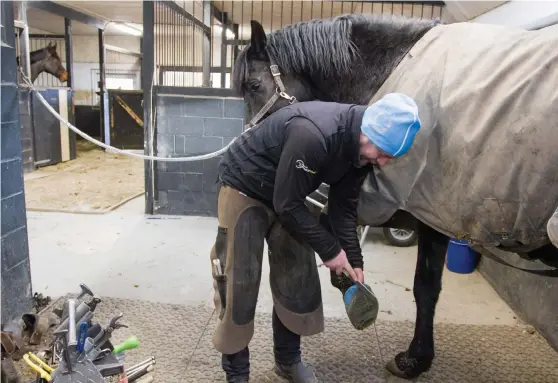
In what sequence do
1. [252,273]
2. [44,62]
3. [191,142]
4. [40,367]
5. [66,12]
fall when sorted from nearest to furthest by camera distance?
[40,367] → [252,273] → [191,142] → [66,12] → [44,62]

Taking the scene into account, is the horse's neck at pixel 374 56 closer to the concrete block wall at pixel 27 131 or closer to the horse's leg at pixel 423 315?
the horse's leg at pixel 423 315

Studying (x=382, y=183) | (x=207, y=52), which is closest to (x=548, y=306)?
(x=382, y=183)

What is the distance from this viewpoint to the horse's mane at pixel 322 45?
1723 millimetres

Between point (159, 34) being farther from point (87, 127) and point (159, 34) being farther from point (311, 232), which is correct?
point (87, 127)

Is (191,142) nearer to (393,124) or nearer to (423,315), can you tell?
(423,315)

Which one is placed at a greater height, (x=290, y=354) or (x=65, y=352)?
(x=65, y=352)

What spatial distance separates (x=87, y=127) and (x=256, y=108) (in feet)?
30.1

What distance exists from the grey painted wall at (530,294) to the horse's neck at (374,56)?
99cm

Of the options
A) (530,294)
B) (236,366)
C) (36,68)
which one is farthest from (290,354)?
(36,68)

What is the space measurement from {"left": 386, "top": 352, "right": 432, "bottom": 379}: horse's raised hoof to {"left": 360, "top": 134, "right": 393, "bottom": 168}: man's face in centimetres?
95

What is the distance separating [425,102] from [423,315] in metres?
0.94

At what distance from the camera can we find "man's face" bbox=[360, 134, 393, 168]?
1342 millimetres

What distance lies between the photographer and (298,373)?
1781mm

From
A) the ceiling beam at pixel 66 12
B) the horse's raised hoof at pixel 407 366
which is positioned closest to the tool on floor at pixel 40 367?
the horse's raised hoof at pixel 407 366
